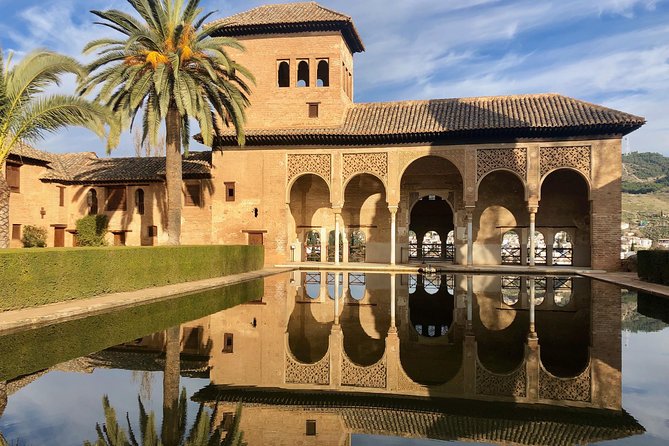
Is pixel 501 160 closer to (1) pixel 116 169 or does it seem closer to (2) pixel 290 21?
(2) pixel 290 21

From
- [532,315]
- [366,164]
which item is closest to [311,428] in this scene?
[532,315]

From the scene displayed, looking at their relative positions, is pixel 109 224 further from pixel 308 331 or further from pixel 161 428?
pixel 161 428

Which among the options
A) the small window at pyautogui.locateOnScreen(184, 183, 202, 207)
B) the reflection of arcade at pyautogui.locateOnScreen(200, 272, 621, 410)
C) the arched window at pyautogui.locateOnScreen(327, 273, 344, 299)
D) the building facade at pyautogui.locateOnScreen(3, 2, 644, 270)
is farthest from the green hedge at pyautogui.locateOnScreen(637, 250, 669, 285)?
the small window at pyautogui.locateOnScreen(184, 183, 202, 207)

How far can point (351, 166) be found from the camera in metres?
23.2

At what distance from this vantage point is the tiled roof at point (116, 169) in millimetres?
24109

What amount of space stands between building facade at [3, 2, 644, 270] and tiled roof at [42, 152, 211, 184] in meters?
0.11

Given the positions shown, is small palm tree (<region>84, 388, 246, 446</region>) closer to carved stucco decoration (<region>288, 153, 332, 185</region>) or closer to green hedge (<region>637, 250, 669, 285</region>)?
green hedge (<region>637, 250, 669, 285</region>)

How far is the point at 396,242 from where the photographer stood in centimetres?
2511

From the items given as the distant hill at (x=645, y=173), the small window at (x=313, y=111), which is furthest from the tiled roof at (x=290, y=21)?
the distant hill at (x=645, y=173)

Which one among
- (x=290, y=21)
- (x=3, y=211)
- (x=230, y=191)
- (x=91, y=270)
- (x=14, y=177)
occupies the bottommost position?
(x=91, y=270)

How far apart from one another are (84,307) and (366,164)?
15.7 meters

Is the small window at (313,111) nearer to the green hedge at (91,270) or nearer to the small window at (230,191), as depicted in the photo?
the small window at (230,191)

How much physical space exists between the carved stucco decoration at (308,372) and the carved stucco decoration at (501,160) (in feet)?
56.8

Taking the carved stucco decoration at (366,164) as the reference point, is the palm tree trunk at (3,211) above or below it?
below
